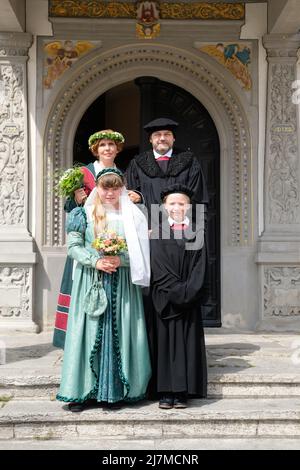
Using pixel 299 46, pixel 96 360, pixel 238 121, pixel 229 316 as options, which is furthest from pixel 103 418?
pixel 299 46

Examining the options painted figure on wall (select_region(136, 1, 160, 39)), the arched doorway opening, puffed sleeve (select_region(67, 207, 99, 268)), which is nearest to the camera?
puffed sleeve (select_region(67, 207, 99, 268))

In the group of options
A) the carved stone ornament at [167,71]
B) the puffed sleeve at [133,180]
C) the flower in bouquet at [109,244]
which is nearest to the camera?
the flower in bouquet at [109,244]

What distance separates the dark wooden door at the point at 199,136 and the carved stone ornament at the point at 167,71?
0.30 m

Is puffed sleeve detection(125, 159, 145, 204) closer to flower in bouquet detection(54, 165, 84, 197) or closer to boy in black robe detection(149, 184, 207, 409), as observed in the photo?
flower in bouquet detection(54, 165, 84, 197)

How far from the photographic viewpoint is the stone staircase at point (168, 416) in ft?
15.2

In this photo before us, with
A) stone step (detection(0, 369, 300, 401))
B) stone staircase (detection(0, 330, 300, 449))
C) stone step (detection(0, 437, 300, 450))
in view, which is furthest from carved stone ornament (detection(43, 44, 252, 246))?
stone step (detection(0, 437, 300, 450))

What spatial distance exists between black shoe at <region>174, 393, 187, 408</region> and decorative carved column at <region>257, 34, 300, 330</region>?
3.28 metres

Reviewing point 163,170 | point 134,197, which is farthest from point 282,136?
point 134,197

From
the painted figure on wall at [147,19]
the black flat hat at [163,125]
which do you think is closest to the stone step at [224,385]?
the black flat hat at [163,125]

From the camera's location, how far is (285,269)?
799 centimetres

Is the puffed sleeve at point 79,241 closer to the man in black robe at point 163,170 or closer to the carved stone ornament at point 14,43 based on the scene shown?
the man in black robe at point 163,170

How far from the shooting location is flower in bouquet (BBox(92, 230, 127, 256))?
4574mm

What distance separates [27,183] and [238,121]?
281 cm

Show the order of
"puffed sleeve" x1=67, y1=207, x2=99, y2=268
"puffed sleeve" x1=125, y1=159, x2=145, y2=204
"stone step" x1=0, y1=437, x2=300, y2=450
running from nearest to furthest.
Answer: "stone step" x1=0, y1=437, x2=300, y2=450
"puffed sleeve" x1=67, y1=207, x2=99, y2=268
"puffed sleeve" x1=125, y1=159, x2=145, y2=204
